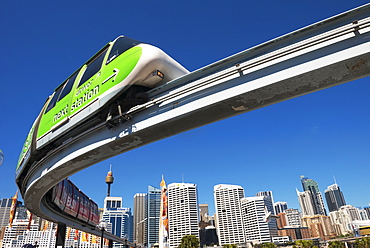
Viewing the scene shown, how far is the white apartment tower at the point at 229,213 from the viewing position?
130m

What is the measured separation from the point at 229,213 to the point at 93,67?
463ft

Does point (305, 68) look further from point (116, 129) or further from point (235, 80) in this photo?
point (116, 129)

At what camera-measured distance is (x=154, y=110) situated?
342 inches

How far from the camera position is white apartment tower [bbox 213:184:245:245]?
5133 inches

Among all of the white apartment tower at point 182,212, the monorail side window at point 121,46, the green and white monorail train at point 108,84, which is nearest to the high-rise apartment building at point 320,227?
the white apartment tower at point 182,212

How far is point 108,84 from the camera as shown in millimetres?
8938

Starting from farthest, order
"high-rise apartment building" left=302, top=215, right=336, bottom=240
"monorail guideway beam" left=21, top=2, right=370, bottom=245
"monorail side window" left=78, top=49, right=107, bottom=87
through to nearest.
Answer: "high-rise apartment building" left=302, top=215, right=336, bottom=240, "monorail side window" left=78, top=49, right=107, bottom=87, "monorail guideway beam" left=21, top=2, right=370, bottom=245

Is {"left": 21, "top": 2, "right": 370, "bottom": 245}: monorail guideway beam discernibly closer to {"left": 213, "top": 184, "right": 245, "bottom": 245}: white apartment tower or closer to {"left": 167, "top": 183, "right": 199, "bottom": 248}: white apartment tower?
{"left": 167, "top": 183, "right": 199, "bottom": 248}: white apartment tower

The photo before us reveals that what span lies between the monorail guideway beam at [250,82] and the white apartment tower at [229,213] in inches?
4929

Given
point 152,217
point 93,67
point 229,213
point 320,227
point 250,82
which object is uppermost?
point 152,217

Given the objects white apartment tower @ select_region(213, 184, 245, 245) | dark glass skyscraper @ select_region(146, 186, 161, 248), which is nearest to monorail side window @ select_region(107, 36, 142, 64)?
white apartment tower @ select_region(213, 184, 245, 245)

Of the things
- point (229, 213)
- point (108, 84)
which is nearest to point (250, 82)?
point (108, 84)

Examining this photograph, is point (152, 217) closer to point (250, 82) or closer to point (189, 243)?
point (189, 243)

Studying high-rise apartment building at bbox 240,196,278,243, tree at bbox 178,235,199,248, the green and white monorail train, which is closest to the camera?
the green and white monorail train
